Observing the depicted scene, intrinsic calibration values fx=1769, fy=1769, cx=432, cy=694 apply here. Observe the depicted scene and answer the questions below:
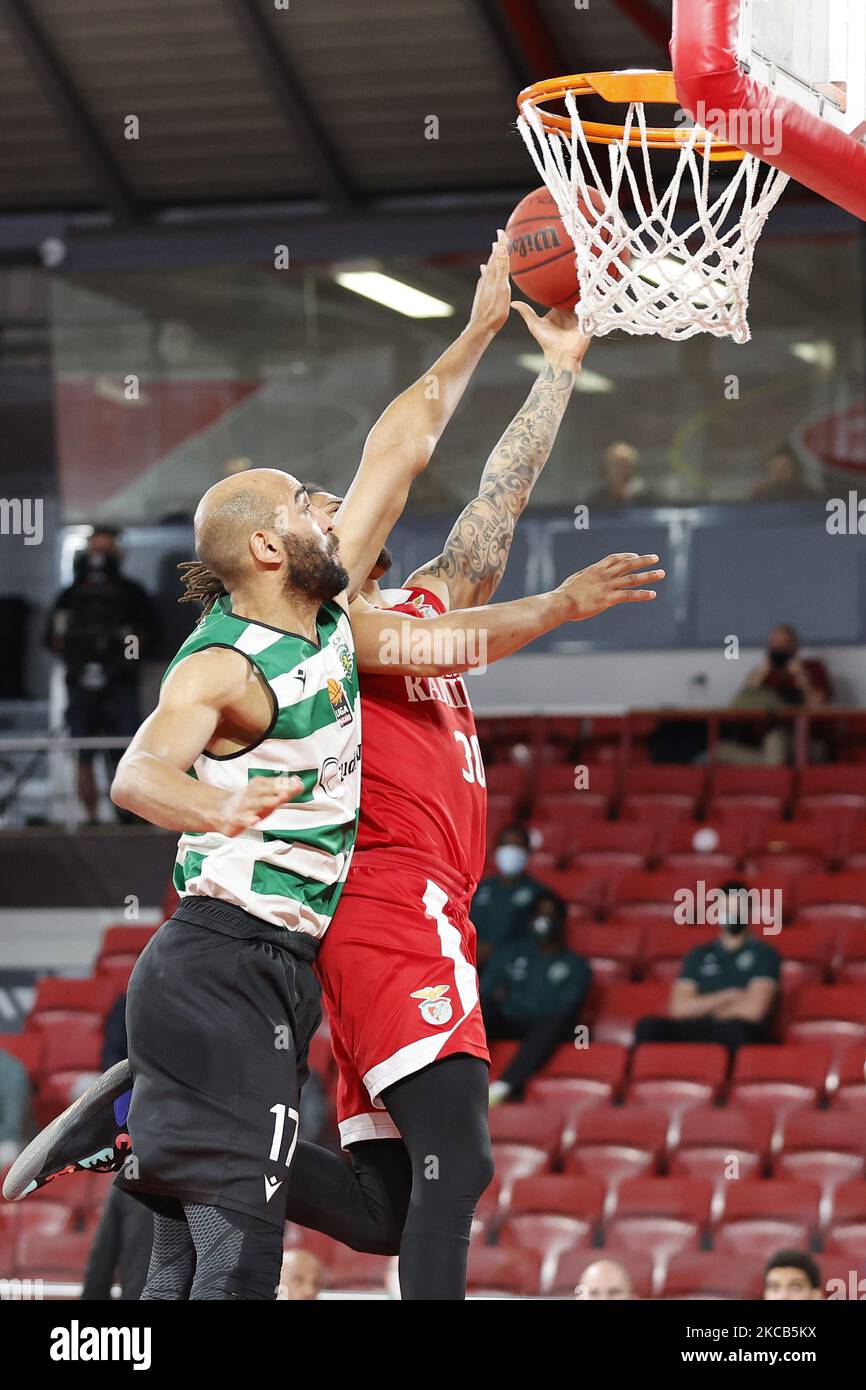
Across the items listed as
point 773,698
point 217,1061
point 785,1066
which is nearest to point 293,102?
point 773,698

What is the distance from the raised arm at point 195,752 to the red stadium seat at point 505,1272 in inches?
193

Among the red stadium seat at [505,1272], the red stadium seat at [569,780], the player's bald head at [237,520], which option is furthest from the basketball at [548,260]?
the red stadium seat at [569,780]

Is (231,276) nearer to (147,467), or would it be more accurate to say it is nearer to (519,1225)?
(147,467)

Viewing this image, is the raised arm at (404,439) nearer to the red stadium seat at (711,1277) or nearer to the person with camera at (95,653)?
the red stadium seat at (711,1277)

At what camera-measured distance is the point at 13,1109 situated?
8820 mm

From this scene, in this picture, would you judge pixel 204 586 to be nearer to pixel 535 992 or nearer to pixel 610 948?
pixel 535 992

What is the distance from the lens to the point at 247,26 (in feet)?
38.3

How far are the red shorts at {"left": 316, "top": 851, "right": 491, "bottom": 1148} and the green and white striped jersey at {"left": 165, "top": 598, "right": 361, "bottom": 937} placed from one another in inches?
5.9

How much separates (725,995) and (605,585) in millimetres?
5696

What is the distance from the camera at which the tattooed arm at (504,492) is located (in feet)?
13.8

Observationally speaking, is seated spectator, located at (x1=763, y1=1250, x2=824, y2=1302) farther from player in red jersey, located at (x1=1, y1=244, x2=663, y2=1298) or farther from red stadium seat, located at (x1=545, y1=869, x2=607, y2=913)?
red stadium seat, located at (x1=545, y1=869, x2=607, y2=913)

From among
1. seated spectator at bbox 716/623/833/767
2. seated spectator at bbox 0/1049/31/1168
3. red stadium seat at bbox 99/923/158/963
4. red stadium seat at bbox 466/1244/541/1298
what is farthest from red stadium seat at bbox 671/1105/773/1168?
seated spectator at bbox 716/623/833/767
